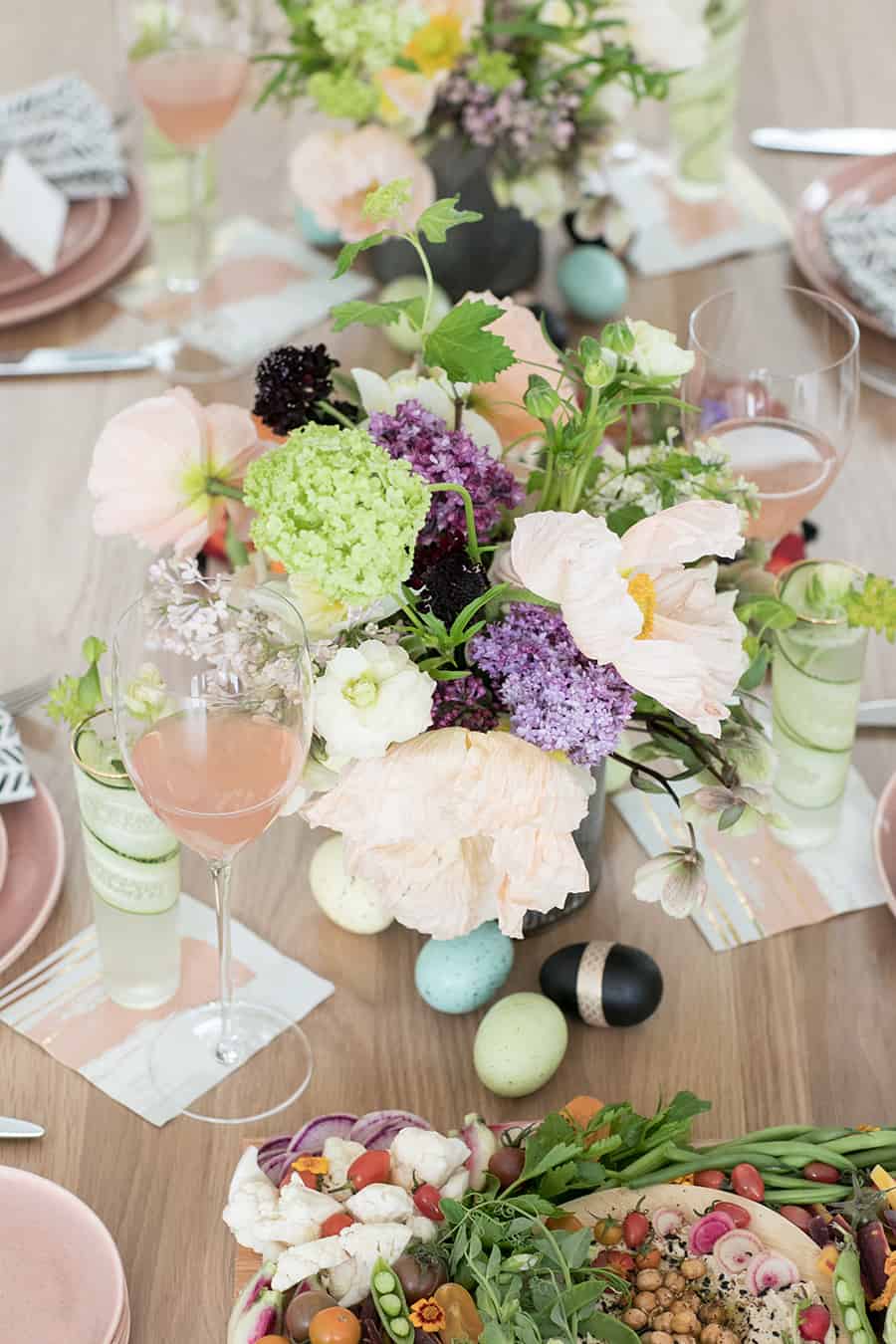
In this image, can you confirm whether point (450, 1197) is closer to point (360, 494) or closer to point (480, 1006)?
point (480, 1006)

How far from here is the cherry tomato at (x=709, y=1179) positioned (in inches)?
39.0

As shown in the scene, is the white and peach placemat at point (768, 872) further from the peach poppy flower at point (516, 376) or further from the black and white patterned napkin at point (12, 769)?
the black and white patterned napkin at point (12, 769)

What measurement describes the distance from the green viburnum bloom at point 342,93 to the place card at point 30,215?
43 centimetres

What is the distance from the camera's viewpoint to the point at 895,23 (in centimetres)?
231

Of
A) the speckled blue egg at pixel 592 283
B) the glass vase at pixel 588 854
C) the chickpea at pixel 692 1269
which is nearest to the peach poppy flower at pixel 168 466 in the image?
the glass vase at pixel 588 854

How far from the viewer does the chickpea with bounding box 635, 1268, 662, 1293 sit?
914 millimetres

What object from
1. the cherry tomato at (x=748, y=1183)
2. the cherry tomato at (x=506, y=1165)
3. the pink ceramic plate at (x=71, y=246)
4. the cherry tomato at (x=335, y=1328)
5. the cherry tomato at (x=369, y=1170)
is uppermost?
the pink ceramic plate at (x=71, y=246)

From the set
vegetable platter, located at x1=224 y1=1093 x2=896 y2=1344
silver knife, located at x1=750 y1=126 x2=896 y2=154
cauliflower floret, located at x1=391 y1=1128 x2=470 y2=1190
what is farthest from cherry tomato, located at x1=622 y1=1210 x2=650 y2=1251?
silver knife, located at x1=750 y1=126 x2=896 y2=154

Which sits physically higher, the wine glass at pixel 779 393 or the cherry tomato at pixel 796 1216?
the wine glass at pixel 779 393

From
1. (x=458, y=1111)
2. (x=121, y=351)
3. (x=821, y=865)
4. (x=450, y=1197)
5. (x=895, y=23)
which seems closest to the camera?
(x=450, y=1197)

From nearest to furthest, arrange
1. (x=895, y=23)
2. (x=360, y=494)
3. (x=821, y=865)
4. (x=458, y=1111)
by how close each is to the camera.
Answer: (x=360, y=494) → (x=458, y=1111) → (x=821, y=865) → (x=895, y=23)

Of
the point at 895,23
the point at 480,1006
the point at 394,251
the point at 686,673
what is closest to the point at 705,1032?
the point at 480,1006

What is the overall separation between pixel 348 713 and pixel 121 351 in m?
0.99

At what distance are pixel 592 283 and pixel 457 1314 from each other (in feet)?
3.88
